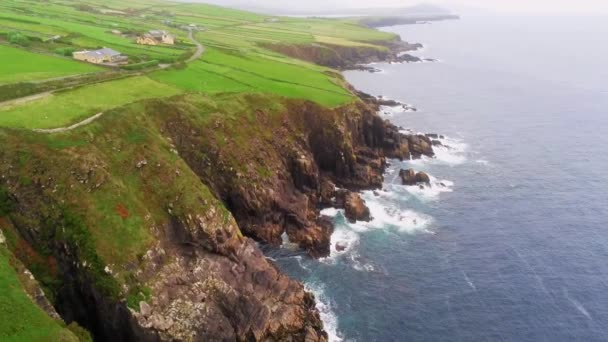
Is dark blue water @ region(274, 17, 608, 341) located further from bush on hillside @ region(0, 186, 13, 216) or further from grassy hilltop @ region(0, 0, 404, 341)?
bush on hillside @ region(0, 186, 13, 216)

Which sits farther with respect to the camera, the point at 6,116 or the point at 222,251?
the point at 6,116

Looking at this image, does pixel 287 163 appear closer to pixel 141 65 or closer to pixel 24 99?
pixel 141 65

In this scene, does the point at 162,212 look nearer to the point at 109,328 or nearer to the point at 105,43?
the point at 109,328

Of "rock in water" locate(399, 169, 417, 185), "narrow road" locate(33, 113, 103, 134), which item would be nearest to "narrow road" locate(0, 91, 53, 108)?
"narrow road" locate(33, 113, 103, 134)

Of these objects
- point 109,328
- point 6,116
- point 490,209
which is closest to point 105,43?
point 6,116

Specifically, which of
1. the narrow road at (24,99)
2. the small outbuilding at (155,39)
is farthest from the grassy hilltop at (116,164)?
the small outbuilding at (155,39)

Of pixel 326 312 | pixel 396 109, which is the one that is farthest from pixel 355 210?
pixel 396 109

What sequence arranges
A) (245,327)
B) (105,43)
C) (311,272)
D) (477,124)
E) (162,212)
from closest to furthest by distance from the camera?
(245,327) < (162,212) < (311,272) < (105,43) < (477,124)
